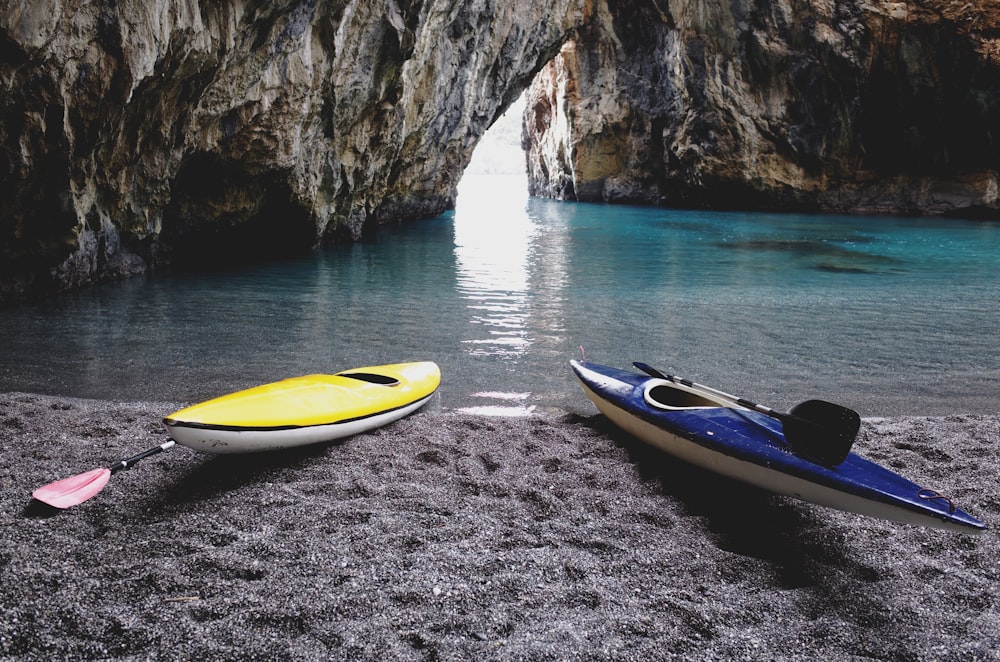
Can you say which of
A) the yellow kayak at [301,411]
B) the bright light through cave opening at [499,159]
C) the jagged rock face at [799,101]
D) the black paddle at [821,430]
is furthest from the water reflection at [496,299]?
the bright light through cave opening at [499,159]

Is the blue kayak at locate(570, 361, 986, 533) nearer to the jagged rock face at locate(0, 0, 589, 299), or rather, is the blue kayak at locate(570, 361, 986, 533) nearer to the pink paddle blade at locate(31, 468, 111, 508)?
the pink paddle blade at locate(31, 468, 111, 508)

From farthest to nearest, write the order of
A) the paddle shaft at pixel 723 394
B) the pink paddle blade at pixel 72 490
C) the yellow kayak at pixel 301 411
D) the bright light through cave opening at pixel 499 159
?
the bright light through cave opening at pixel 499 159 → the paddle shaft at pixel 723 394 → the yellow kayak at pixel 301 411 → the pink paddle blade at pixel 72 490

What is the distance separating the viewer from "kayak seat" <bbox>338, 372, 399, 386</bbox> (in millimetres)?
4609

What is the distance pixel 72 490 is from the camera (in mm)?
2982

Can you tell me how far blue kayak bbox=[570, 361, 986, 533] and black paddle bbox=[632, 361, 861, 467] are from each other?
2.0 inches

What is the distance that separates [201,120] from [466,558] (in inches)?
360

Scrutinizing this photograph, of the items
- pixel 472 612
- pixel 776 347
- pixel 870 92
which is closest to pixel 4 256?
pixel 472 612

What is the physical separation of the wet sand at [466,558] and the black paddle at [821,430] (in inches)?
17.0

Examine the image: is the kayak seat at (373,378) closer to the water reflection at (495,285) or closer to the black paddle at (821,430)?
the water reflection at (495,285)

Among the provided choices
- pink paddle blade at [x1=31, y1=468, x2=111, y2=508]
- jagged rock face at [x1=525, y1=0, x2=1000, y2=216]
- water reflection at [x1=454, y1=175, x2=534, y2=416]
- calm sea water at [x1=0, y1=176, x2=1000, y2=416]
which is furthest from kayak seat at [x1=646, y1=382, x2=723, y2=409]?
jagged rock face at [x1=525, y1=0, x2=1000, y2=216]

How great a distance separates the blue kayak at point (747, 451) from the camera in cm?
273

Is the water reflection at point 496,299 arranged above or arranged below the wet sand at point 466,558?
above

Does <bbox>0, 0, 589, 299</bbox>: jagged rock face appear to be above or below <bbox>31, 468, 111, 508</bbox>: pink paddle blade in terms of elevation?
above

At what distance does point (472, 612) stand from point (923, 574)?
1.98 meters
